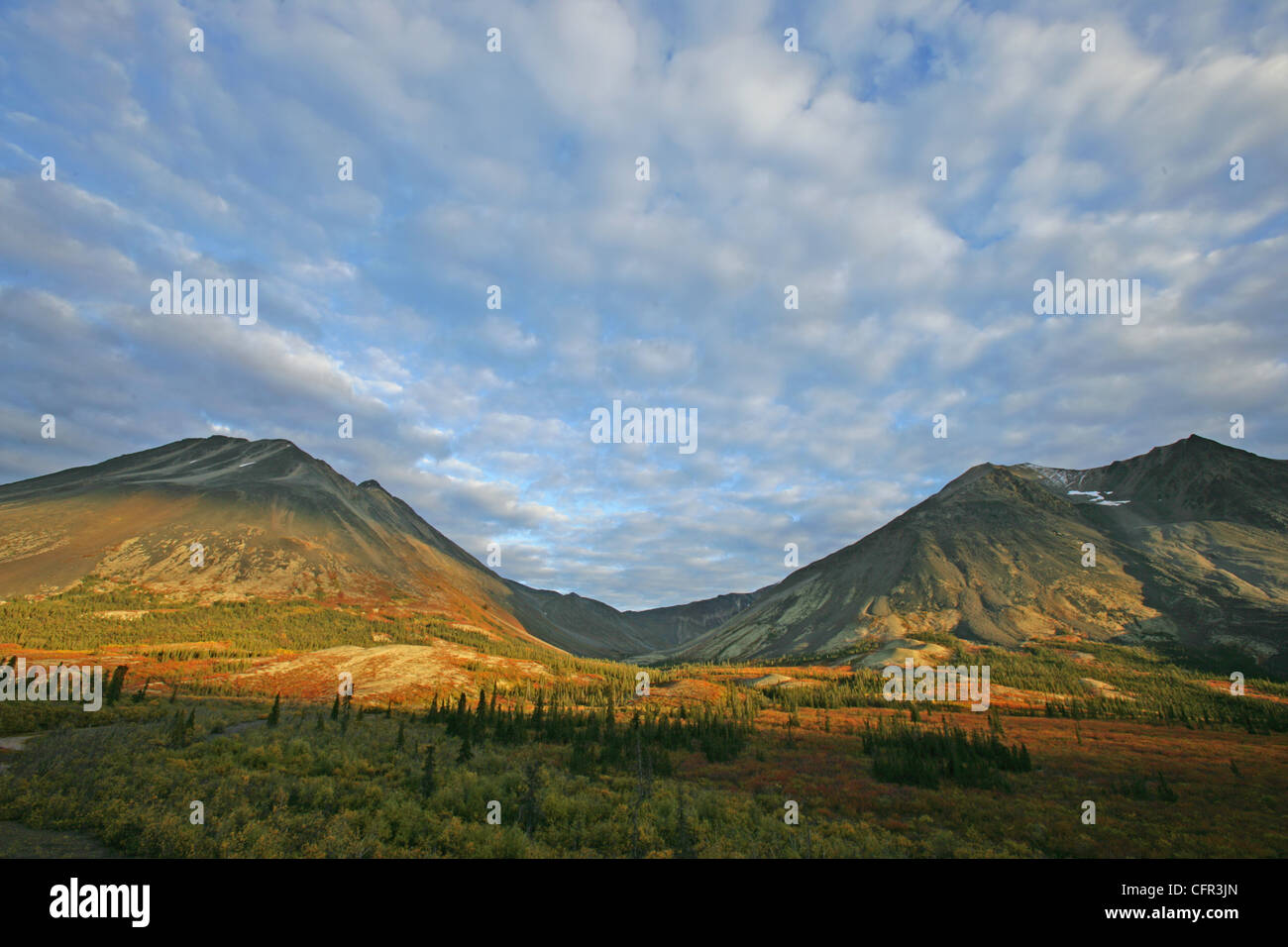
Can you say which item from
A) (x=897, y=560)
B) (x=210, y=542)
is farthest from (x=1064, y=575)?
(x=210, y=542)

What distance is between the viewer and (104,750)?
71.2 feet

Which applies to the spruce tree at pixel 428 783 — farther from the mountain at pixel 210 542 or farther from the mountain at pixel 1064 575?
→ the mountain at pixel 210 542

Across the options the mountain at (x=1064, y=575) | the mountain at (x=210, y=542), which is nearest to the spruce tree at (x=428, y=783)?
the mountain at (x=1064, y=575)

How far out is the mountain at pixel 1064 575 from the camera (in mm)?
128625

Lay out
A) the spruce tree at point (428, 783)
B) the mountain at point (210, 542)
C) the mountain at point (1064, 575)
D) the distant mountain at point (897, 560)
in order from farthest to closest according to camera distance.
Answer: the mountain at point (1064, 575) < the distant mountain at point (897, 560) < the mountain at point (210, 542) < the spruce tree at point (428, 783)

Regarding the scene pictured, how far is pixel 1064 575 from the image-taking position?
490 ft

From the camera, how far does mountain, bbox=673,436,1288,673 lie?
422 feet

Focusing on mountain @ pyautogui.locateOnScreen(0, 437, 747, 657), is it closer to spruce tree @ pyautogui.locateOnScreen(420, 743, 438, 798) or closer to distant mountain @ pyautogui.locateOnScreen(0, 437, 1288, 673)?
distant mountain @ pyautogui.locateOnScreen(0, 437, 1288, 673)

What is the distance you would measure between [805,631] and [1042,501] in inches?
3995

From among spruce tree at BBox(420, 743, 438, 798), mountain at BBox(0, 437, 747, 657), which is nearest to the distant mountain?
mountain at BBox(0, 437, 747, 657)

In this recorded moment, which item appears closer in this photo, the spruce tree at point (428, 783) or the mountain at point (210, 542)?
the spruce tree at point (428, 783)

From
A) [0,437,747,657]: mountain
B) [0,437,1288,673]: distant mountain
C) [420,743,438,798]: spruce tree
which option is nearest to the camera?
[420,743,438,798]: spruce tree

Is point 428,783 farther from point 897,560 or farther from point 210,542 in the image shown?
point 897,560
